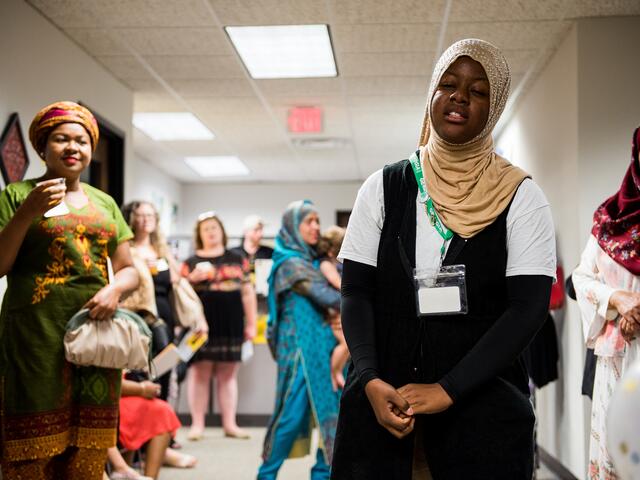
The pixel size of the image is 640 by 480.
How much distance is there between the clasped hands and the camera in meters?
1.33

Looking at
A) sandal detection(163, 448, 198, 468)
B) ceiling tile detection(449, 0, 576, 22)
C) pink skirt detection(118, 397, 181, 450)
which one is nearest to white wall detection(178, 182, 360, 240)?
sandal detection(163, 448, 198, 468)

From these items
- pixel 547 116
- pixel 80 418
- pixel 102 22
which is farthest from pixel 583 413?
pixel 102 22

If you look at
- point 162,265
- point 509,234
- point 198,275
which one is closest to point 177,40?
point 162,265

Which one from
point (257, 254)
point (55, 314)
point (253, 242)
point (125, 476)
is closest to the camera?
point (55, 314)

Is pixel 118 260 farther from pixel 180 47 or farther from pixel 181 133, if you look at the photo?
pixel 181 133

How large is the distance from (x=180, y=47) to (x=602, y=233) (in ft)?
9.54

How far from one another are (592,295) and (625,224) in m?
0.26

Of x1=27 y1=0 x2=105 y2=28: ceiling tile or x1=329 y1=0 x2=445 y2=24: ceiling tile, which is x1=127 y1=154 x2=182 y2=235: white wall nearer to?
x1=27 y1=0 x2=105 y2=28: ceiling tile

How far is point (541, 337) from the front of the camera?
13.6 ft

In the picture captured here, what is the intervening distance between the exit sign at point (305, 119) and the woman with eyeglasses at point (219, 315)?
1.18 metres

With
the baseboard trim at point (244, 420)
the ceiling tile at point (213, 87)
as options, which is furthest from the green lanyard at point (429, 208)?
the baseboard trim at point (244, 420)

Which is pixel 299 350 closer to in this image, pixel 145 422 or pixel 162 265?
pixel 145 422

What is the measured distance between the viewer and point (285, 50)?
4.68 meters

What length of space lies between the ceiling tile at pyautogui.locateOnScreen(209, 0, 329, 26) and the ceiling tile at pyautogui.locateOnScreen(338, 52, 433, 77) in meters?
0.65
